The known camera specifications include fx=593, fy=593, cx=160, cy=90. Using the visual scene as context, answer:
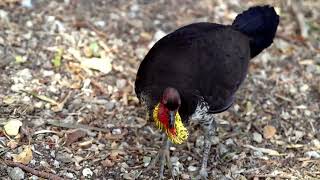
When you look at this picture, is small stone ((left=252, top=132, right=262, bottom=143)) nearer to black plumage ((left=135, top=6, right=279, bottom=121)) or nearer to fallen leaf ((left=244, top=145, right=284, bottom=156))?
fallen leaf ((left=244, top=145, right=284, bottom=156))

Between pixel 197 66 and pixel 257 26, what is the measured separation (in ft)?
2.64

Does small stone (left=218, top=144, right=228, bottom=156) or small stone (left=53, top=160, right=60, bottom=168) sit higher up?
small stone (left=218, top=144, right=228, bottom=156)

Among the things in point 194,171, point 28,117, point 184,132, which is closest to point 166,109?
point 184,132

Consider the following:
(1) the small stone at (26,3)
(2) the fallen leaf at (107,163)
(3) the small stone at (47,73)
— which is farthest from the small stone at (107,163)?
(1) the small stone at (26,3)

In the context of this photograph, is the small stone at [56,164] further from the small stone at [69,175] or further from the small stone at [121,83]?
the small stone at [121,83]

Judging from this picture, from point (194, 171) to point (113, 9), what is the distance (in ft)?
6.82

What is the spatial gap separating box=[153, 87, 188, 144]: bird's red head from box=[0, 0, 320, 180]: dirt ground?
55cm

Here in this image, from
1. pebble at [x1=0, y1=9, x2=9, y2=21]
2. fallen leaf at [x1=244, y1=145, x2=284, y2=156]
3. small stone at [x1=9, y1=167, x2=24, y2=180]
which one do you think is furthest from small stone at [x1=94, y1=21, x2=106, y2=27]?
small stone at [x1=9, y1=167, x2=24, y2=180]

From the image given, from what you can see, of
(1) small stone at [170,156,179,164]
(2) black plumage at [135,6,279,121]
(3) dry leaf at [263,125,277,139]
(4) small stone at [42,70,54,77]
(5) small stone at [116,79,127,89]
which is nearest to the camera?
(2) black plumage at [135,6,279,121]

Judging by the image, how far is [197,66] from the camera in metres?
3.91

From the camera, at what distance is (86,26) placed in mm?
5297

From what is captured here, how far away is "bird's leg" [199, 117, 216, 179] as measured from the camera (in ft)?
13.5

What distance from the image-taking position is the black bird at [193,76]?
3.69m

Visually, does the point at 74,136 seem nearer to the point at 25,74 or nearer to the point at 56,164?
the point at 56,164
